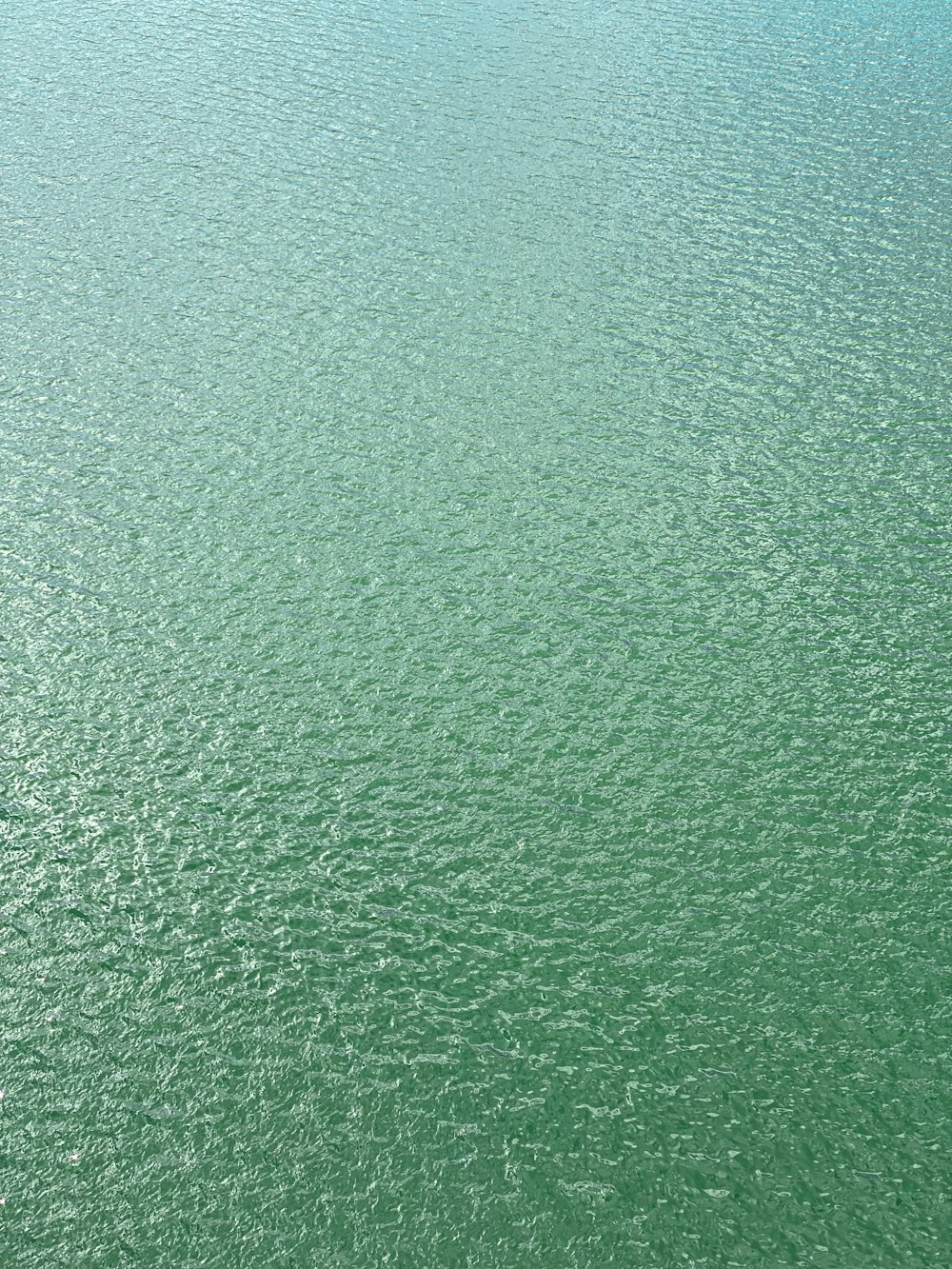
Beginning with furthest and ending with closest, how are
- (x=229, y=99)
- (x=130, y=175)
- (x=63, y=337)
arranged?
1. (x=229, y=99)
2. (x=130, y=175)
3. (x=63, y=337)

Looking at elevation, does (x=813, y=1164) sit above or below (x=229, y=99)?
below

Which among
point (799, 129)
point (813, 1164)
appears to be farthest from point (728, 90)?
point (813, 1164)

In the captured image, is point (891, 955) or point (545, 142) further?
point (545, 142)

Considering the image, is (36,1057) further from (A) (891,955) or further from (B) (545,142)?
(B) (545,142)

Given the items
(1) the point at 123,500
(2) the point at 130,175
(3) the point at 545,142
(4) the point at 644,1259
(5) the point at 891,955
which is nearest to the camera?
(4) the point at 644,1259

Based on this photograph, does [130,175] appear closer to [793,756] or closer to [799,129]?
[799,129]

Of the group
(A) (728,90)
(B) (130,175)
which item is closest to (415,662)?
(B) (130,175)
